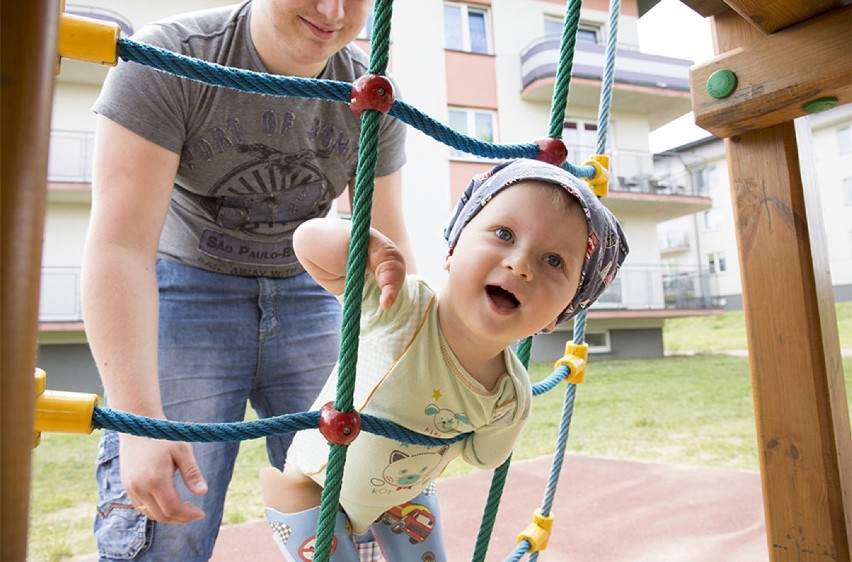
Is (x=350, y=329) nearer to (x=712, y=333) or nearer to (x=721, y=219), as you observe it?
(x=712, y=333)

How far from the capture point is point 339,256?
2.19ft

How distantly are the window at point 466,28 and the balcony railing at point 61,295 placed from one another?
4517mm

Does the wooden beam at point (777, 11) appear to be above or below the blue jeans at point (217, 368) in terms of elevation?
above

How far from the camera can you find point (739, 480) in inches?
131

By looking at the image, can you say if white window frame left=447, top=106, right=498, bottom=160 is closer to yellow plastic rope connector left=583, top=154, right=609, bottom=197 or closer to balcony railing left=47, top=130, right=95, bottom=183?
balcony railing left=47, top=130, right=95, bottom=183

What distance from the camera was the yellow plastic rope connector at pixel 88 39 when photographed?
2.01 feet

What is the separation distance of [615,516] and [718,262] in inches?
554

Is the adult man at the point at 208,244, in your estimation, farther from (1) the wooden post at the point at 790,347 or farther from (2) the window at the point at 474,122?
(2) the window at the point at 474,122

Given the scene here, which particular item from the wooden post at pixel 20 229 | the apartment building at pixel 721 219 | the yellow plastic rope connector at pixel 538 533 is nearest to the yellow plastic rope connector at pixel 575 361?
the yellow plastic rope connector at pixel 538 533

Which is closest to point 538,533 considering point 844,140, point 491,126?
point 491,126

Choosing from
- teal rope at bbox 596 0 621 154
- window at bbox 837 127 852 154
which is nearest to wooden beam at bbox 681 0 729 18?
teal rope at bbox 596 0 621 154

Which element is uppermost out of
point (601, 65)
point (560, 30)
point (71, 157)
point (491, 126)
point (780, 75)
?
point (560, 30)

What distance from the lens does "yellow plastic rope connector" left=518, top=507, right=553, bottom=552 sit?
1.10m

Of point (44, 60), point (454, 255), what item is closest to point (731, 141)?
point (454, 255)
